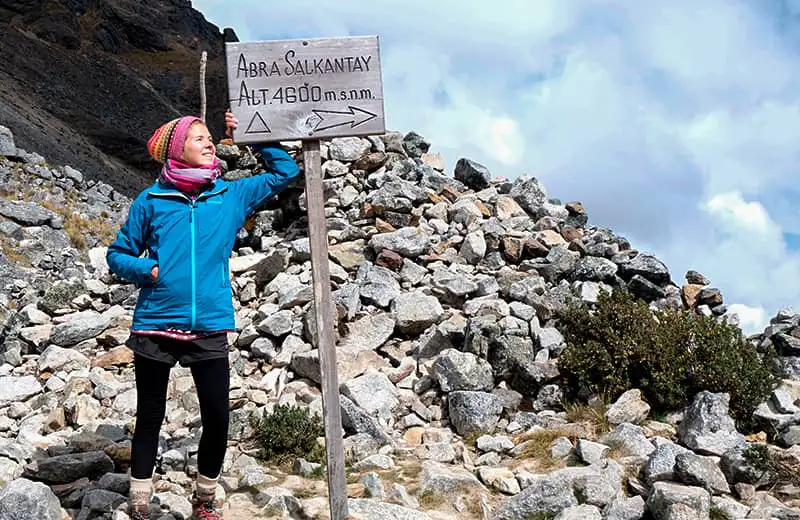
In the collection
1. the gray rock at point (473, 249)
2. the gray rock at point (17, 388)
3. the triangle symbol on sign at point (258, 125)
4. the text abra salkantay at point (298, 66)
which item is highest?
the text abra salkantay at point (298, 66)

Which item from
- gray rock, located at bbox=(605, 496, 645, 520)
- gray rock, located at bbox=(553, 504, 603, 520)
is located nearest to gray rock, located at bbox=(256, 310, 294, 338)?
gray rock, located at bbox=(553, 504, 603, 520)

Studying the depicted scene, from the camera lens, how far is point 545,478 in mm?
5457

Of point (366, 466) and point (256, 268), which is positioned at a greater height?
point (256, 268)

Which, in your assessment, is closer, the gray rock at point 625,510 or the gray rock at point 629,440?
the gray rock at point 625,510

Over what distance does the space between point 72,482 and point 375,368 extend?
130 inches

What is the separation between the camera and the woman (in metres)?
4.28

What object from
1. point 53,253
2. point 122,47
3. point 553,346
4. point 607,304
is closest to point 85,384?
point 553,346

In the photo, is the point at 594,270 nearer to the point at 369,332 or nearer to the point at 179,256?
the point at 369,332

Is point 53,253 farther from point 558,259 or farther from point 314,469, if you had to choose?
point 314,469

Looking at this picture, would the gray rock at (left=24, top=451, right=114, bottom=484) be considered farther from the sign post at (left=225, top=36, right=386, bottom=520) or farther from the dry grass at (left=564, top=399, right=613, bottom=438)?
the dry grass at (left=564, top=399, right=613, bottom=438)

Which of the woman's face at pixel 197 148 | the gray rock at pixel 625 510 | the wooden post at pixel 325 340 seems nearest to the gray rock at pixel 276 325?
the wooden post at pixel 325 340

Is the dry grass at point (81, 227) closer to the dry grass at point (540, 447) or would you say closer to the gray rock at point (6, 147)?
the gray rock at point (6, 147)

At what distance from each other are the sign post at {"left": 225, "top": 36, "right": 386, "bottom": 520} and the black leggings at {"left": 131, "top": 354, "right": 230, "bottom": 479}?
82 cm

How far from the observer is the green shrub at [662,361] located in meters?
7.15
